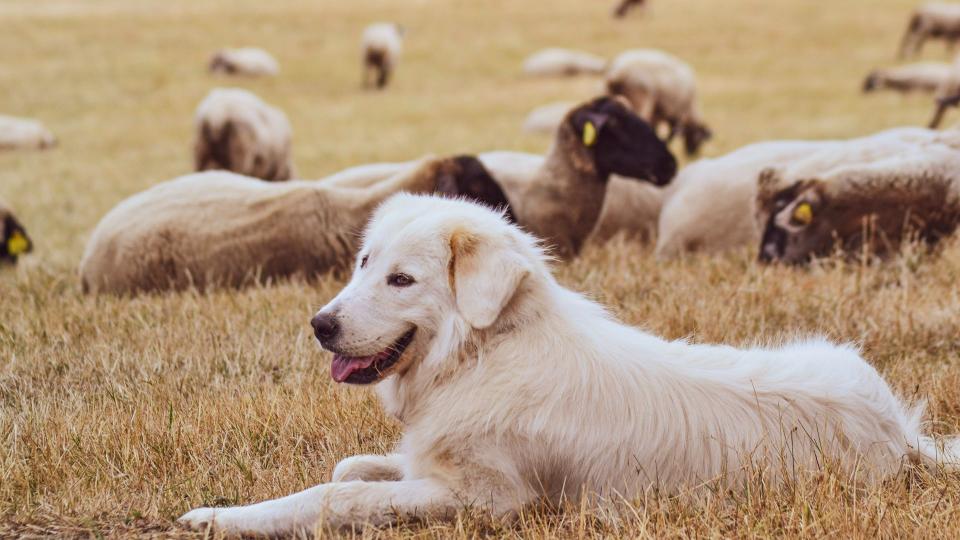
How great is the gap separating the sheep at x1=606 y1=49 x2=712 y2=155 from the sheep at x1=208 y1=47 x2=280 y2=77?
15.8 meters

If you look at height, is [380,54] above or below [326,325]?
below

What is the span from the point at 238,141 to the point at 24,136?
10.1 m

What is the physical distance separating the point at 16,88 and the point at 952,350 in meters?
30.4

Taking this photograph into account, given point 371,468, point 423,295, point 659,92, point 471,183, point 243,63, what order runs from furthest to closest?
point 243,63 < point 659,92 < point 471,183 < point 371,468 < point 423,295

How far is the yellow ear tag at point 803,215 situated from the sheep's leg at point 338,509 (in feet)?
17.6

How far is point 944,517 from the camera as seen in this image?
3568mm

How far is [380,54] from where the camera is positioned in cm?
3284

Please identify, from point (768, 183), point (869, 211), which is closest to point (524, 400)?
point (869, 211)

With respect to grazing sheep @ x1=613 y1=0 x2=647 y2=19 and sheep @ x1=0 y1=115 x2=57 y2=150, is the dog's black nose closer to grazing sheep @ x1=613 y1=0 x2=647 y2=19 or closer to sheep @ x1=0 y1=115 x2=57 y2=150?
sheep @ x1=0 y1=115 x2=57 y2=150

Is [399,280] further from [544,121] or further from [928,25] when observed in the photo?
[928,25]

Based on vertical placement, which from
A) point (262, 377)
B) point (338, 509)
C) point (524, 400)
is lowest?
point (262, 377)

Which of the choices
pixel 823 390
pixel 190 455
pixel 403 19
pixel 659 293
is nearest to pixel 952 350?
pixel 659 293

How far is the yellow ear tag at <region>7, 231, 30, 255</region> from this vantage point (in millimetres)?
10859

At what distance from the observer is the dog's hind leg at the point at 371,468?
4062mm
